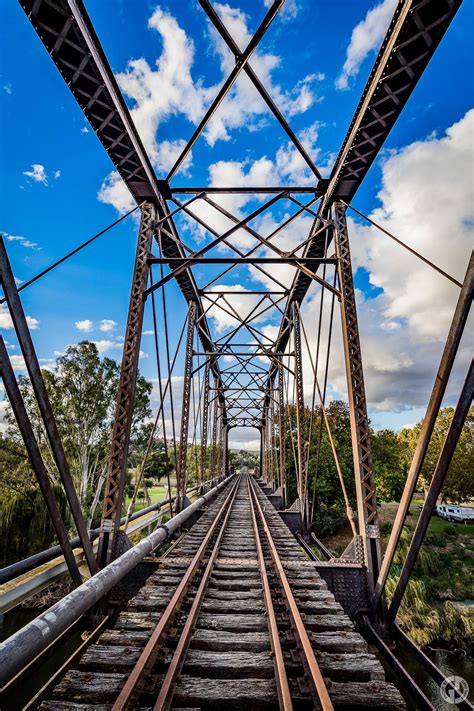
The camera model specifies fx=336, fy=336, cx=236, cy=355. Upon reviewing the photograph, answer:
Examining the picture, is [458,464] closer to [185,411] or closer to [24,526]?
[185,411]

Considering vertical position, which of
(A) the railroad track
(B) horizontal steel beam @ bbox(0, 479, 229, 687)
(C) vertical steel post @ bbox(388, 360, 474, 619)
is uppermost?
(C) vertical steel post @ bbox(388, 360, 474, 619)

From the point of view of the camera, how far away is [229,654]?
311 centimetres

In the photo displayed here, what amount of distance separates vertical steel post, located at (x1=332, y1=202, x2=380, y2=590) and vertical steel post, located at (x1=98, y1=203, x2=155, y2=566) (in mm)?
3902

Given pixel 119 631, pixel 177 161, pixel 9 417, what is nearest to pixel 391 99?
pixel 177 161

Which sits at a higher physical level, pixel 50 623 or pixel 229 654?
pixel 50 623

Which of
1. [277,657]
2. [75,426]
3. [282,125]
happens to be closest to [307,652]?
[277,657]

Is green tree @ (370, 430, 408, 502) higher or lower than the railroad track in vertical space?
lower

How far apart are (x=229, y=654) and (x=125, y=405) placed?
3.92m

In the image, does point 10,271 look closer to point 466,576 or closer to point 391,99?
point 391,99

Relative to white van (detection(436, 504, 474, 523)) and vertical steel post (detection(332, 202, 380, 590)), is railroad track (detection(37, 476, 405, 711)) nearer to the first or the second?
vertical steel post (detection(332, 202, 380, 590))

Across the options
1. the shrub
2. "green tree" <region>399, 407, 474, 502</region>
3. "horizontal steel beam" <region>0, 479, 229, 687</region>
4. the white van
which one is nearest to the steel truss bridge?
"horizontal steel beam" <region>0, 479, 229, 687</region>

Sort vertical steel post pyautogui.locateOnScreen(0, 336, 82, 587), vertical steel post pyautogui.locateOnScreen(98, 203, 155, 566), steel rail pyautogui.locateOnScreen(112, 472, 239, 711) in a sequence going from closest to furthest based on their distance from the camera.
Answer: steel rail pyautogui.locateOnScreen(112, 472, 239, 711) < vertical steel post pyautogui.locateOnScreen(0, 336, 82, 587) < vertical steel post pyautogui.locateOnScreen(98, 203, 155, 566)

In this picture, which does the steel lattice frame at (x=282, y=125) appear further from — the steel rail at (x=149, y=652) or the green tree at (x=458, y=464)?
the green tree at (x=458, y=464)

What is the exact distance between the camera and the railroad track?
2533 mm
